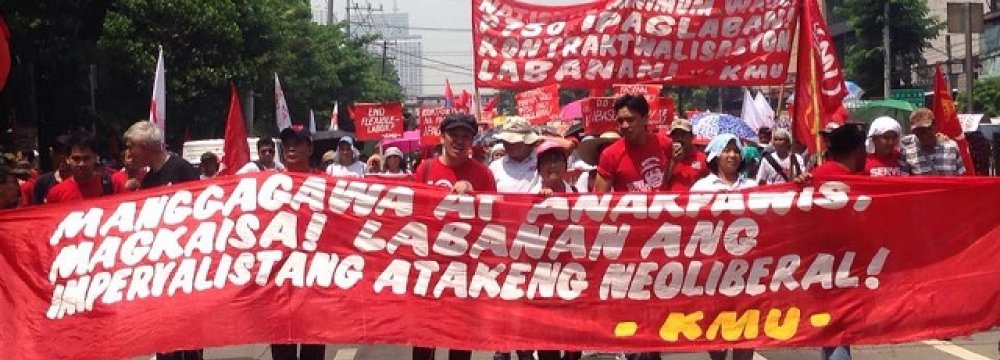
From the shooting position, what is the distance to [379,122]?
82.3ft

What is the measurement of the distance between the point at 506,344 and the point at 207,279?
4.56 ft

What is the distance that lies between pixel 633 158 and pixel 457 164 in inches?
42.2

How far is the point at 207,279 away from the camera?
250 inches

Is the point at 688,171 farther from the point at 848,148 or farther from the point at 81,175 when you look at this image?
the point at 81,175

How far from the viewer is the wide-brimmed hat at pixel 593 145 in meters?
9.26

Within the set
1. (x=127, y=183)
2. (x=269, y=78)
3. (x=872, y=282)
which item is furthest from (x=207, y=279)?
(x=269, y=78)

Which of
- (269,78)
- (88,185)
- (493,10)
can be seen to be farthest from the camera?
(269,78)

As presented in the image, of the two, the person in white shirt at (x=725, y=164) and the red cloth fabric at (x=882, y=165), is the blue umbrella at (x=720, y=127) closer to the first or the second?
the red cloth fabric at (x=882, y=165)

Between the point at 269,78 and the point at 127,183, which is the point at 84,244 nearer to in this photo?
the point at 127,183

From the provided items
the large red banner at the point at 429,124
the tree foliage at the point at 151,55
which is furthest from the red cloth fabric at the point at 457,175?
the tree foliage at the point at 151,55

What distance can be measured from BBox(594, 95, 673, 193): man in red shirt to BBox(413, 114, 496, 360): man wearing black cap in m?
0.82

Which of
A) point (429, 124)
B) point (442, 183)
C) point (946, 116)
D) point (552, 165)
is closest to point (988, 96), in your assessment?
point (429, 124)

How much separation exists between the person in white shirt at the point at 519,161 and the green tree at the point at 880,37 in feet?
127

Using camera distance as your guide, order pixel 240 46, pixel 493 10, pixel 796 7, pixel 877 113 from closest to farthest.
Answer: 1. pixel 796 7
2. pixel 493 10
3. pixel 877 113
4. pixel 240 46
